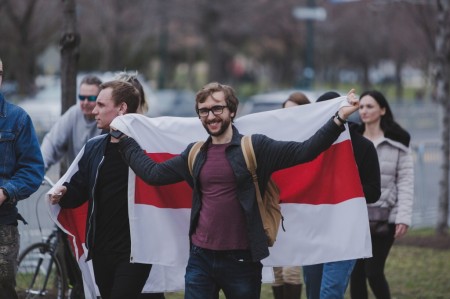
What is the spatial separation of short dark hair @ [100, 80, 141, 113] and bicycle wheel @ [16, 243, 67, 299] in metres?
2.27

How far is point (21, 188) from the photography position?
19.5ft

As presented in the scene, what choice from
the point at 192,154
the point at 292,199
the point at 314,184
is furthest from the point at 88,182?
the point at 314,184

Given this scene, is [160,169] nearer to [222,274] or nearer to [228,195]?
[228,195]

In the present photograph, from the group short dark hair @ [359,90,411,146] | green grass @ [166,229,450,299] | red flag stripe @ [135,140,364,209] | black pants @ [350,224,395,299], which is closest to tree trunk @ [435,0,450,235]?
green grass @ [166,229,450,299]

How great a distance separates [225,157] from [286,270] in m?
2.82

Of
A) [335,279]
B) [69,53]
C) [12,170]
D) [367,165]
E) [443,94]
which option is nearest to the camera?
[12,170]

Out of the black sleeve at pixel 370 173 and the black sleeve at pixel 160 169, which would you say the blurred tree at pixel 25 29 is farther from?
the black sleeve at pixel 160 169

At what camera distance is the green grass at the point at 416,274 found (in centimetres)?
962

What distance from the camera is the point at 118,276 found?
242 inches

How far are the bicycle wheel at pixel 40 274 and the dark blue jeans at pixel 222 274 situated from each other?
274cm

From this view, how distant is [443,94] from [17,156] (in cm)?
883

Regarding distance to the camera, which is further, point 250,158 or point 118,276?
point 118,276

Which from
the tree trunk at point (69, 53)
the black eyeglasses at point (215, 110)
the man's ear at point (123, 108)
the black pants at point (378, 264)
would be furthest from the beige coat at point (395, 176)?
the tree trunk at point (69, 53)

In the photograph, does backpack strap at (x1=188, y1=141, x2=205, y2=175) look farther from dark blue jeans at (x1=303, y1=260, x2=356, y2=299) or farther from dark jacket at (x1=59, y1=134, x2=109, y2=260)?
dark blue jeans at (x1=303, y1=260, x2=356, y2=299)
